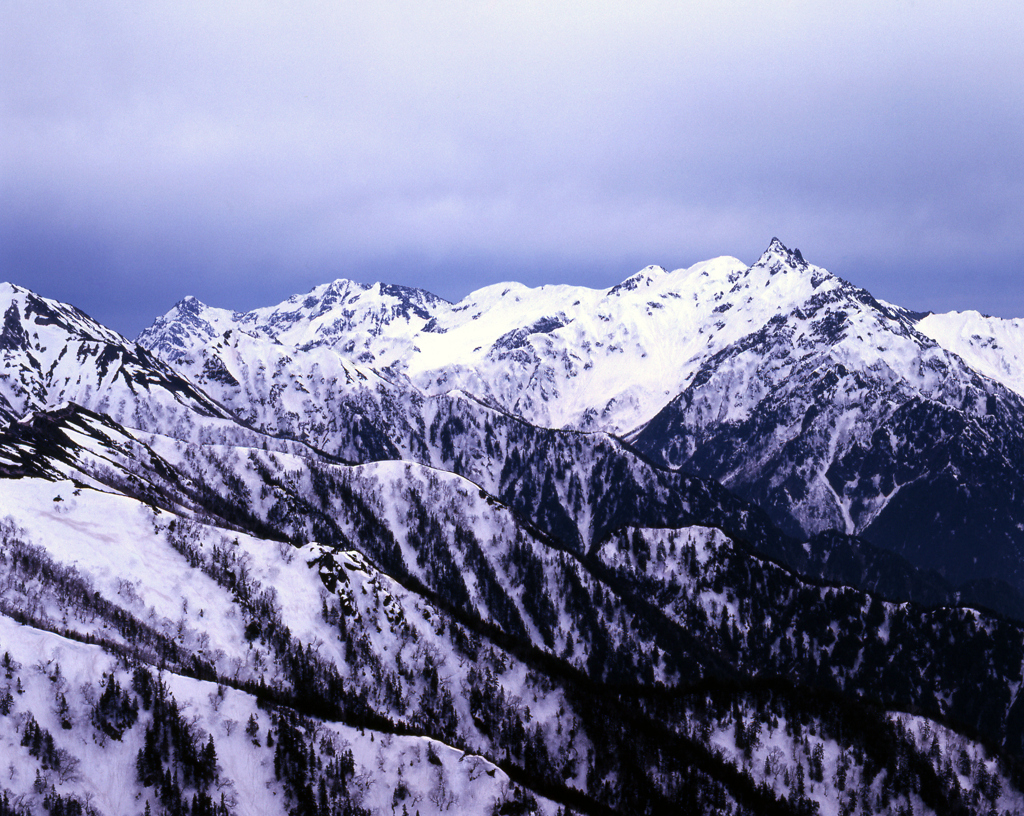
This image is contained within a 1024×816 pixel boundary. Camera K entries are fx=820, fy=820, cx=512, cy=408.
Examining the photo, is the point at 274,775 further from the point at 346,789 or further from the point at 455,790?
the point at 455,790

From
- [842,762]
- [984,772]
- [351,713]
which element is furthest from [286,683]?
[984,772]

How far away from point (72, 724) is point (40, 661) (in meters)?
13.4

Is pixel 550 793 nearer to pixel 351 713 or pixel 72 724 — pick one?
pixel 351 713

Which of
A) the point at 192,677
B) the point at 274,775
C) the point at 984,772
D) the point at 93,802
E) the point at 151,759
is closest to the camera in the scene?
the point at 93,802

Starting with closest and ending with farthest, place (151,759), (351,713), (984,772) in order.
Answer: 1. (151,759)
2. (351,713)
3. (984,772)

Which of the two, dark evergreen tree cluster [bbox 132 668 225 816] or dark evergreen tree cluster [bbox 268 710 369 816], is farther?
dark evergreen tree cluster [bbox 268 710 369 816]

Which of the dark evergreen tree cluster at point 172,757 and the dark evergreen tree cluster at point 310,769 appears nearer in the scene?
the dark evergreen tree cluster at point 172,757

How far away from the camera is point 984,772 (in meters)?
196

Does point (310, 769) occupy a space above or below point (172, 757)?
below

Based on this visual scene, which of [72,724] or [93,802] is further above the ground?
[72,724]

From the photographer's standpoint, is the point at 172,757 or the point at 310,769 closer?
the point at 172,757

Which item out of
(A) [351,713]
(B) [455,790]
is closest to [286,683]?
(A) [351,713]

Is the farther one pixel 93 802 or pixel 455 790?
pixel 455 790

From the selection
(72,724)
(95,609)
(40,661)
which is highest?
(95,609)
